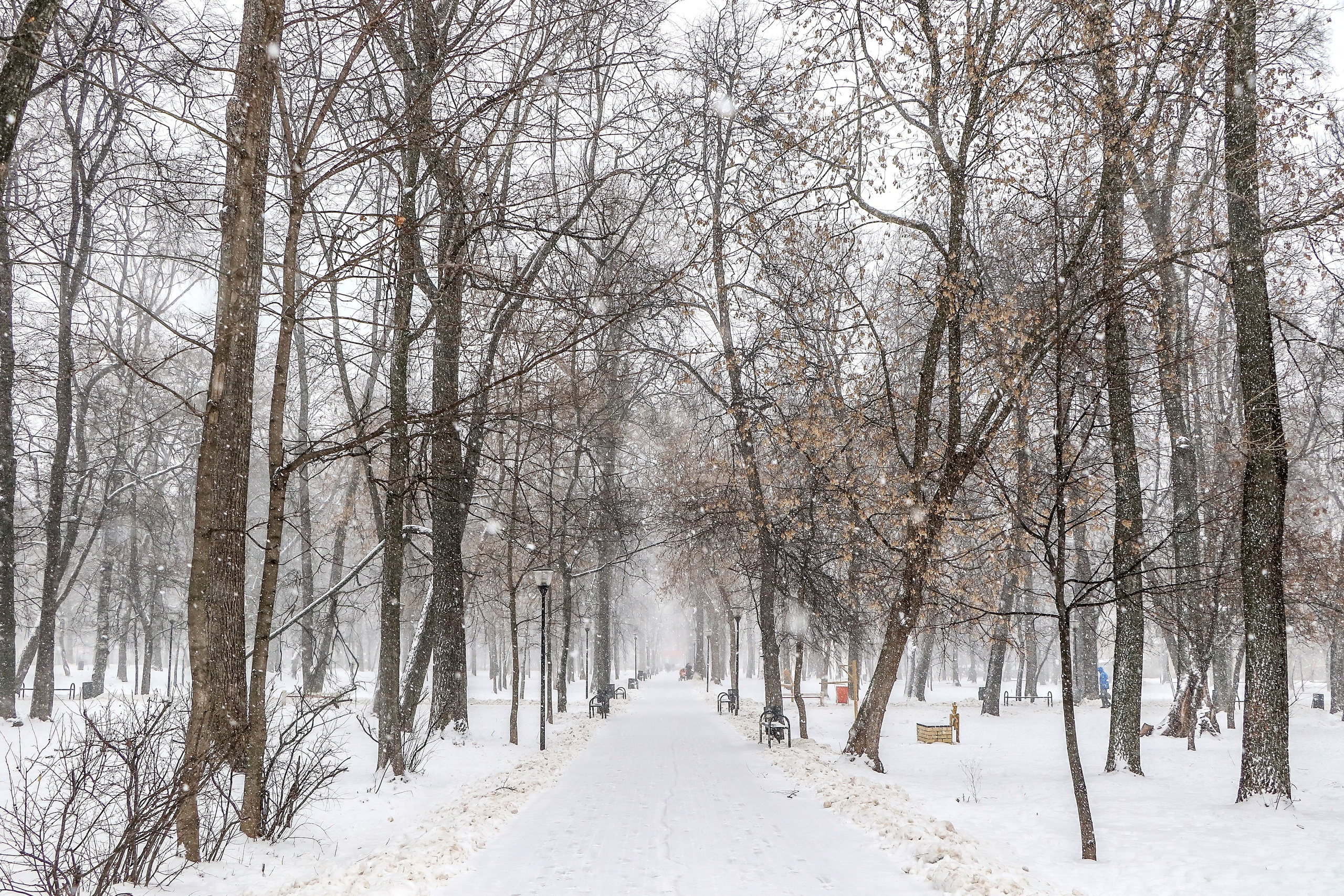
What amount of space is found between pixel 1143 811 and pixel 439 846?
795 cm

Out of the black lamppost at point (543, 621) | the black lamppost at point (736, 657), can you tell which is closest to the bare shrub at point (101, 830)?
the black lamppost at point (543, 621)

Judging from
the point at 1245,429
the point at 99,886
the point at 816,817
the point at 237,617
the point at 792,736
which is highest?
the point at 1245,429

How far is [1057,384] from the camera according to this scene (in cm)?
755

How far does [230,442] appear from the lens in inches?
272

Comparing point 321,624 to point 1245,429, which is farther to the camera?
point 321,624

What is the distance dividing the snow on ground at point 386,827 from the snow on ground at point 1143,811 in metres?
4.45

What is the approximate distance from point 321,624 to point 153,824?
675 inches

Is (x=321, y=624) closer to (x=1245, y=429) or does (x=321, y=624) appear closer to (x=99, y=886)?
(x=99, y=886)

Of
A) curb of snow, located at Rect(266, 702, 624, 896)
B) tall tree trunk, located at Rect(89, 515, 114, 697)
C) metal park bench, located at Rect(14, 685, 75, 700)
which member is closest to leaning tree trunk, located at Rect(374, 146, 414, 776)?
curb of snow, located at Rect(266, 702, 624, 896)

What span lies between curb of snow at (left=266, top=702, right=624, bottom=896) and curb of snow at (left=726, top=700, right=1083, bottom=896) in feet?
12.4

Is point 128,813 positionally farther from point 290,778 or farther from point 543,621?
point 543,621

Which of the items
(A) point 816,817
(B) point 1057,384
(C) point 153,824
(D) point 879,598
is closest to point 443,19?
(B) point 1057,384

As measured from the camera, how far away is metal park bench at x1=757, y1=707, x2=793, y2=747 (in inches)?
690

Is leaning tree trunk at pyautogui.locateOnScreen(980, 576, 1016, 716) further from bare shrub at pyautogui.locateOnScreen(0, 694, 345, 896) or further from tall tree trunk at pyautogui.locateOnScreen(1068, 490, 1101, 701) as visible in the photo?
bare shrub at pyautogui.locateOnScreen(0, 694, 345, 896)
